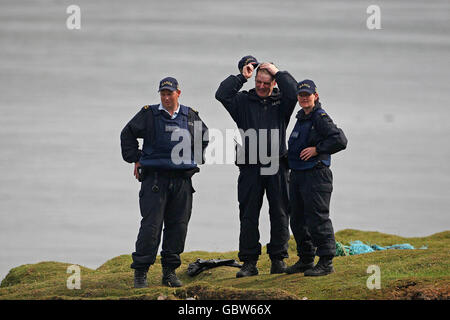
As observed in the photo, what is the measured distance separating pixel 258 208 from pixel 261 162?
64 cm

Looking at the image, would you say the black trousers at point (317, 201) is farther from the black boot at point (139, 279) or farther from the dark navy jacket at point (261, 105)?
the black boot at point (139, 279)

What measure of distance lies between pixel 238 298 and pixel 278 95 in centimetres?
343

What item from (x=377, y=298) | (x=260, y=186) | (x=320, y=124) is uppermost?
(x=320, y=124)

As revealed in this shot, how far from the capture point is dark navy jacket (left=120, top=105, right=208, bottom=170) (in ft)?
36.8

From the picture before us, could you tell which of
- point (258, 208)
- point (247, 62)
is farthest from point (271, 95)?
point (258, 208)

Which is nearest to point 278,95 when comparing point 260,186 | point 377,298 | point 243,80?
point 243,80

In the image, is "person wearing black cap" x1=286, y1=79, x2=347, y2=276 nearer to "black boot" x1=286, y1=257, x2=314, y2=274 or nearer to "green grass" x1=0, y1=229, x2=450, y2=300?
"black boot" x1=286, y1=257, x2=314, y2=274

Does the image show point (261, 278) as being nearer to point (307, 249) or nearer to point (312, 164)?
point (307, 249)

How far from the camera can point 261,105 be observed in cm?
1152

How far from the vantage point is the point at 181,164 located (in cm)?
1122

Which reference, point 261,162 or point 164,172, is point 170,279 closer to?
point 164,172

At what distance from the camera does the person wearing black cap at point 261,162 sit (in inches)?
451

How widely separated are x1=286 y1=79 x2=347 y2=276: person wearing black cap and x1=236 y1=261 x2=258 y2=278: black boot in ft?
2.96
